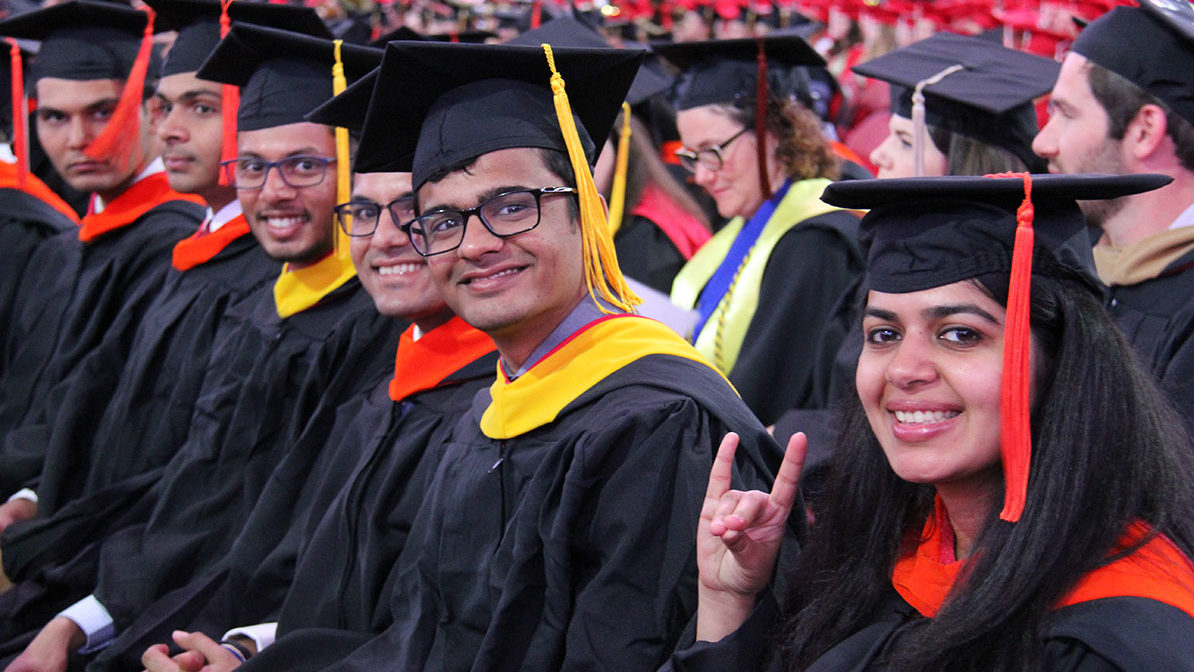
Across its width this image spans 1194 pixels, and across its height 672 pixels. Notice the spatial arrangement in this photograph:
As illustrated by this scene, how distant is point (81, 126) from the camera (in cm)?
465

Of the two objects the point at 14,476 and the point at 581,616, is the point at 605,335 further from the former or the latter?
the point at 14,476

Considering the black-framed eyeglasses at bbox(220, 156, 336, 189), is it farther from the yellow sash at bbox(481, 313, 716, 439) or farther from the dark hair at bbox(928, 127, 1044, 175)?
the dark hair at bbox(928, 127, 1044, 175)

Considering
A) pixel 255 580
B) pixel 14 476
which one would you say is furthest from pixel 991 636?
pixel 14 476

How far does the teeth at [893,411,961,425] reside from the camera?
5.45 ft

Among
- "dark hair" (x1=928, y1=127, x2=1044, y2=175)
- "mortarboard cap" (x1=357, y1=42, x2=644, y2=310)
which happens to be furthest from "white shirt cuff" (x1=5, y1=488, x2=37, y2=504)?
"dark hair" (x1=928, y1=127, x2=1044, y2=175)

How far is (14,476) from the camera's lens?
4.23 m

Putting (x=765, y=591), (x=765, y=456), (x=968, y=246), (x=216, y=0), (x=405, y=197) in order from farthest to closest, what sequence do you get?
(x=216, y=0)
(x=405, y=197)
(x=765, y=456)
(x=765, y=591)
(x=968, y=246)

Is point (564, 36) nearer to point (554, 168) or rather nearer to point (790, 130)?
point (790, 130)

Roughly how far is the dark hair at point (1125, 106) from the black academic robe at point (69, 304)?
120 inches

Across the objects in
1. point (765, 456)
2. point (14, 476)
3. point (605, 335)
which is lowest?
point (14, 476)

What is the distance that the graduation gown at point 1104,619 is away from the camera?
141 cm

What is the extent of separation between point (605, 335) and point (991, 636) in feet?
3.05

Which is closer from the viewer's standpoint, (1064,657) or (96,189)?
(1064,657)

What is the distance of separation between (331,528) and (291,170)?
1106 millimetres
